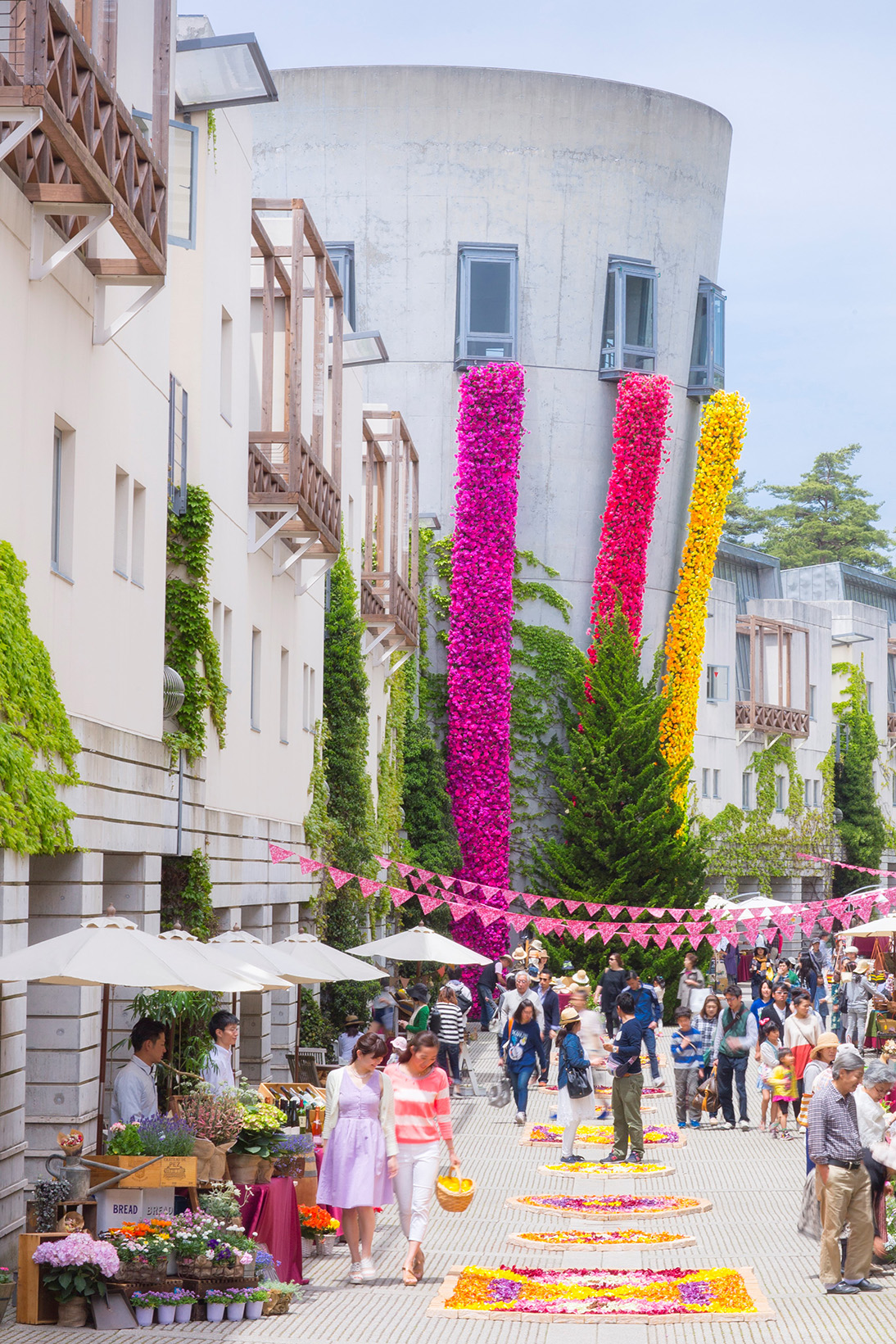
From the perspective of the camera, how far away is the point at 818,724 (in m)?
59.1

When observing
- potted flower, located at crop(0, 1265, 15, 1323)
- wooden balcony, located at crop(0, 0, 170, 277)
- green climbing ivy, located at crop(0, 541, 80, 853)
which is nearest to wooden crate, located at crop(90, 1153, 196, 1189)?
potted flower, located at crop(0, 1265, 15, 1323)

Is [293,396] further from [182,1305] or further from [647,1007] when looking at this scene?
[182,1305]

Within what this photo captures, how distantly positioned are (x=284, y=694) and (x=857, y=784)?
39.9m

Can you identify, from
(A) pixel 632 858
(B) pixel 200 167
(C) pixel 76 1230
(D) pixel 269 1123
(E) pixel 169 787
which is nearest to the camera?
(C) pixel 76 1230

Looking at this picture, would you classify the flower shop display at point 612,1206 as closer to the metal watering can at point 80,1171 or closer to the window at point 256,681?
the metal watering can at point 80,1171

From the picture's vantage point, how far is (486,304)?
1670 inches

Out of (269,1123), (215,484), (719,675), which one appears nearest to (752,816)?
(719,675)

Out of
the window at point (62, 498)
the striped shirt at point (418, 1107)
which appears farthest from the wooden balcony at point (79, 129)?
the striped shirt at point (418, 1107)

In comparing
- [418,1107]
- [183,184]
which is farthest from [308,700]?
[418,1107]

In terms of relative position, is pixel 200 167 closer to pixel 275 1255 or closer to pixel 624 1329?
pixel 275 1255

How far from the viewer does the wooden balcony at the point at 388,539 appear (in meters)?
31.4

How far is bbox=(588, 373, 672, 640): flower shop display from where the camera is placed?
138 ft

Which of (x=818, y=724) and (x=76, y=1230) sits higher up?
(x=818, y=724)

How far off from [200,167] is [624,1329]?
12.9 metres
